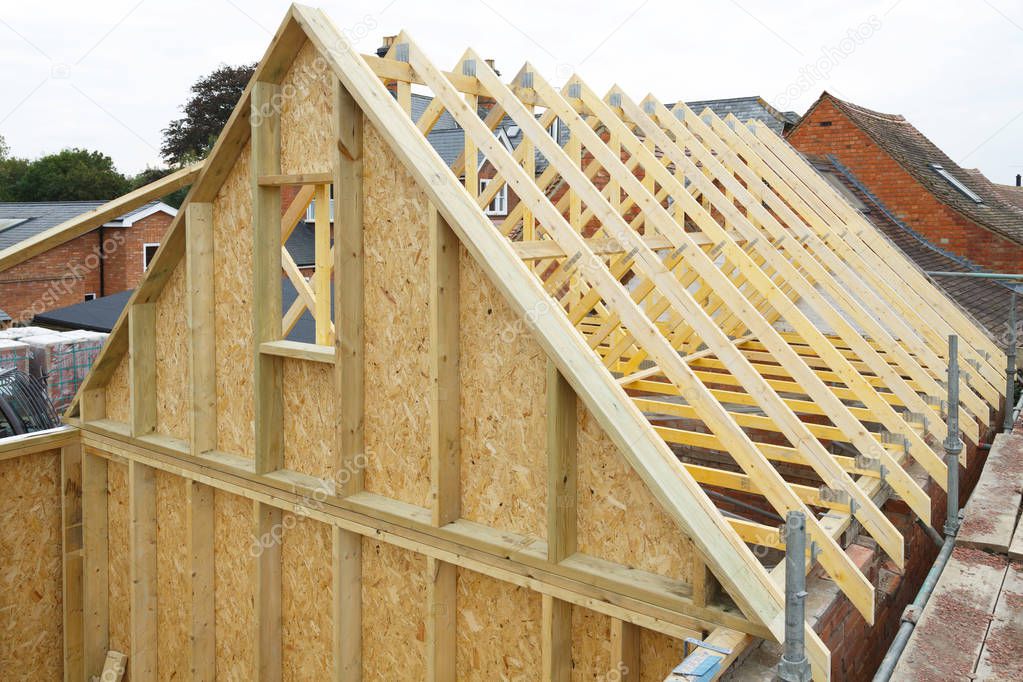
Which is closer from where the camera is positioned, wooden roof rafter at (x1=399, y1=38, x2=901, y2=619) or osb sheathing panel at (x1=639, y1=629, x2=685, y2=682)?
osb sheathing panel at (x1=639, y1=629, x2=685, y2=682)

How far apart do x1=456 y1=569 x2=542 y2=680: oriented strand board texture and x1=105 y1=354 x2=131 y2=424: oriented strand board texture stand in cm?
346

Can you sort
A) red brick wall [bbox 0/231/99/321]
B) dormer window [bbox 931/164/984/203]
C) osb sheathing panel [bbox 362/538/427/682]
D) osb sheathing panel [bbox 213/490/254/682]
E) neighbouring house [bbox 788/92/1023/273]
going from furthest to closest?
red brick wall [bbox 0/231/99/321], dormer window [bbox 931/164/984/203], neighbouring house [bbox 788/92/1023/273], osb sheathing panel [bbox 213/490/254/682], osb sheathing panel [bbox 362/538/427/682]

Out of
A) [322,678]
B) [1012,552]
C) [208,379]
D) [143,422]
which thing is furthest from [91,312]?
[1012,552]

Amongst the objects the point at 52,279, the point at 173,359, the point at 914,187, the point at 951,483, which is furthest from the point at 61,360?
the point at 52,279

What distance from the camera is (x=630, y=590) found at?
378 cm

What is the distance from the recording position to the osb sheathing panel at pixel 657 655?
3.84 metres

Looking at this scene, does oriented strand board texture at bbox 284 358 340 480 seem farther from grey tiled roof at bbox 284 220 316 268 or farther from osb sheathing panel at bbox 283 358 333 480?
grey tiled roof at bbox 284 220 316 268

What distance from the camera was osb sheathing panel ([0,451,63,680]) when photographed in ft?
21.8

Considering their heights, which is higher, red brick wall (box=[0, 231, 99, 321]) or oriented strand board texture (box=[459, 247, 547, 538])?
red brick wall (box=[0, 231, 99, 321])

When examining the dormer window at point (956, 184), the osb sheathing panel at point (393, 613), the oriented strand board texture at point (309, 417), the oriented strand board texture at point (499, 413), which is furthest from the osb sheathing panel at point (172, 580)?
the dormer window at point (956, 184)

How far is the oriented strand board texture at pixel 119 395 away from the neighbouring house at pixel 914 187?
14117 millimetres

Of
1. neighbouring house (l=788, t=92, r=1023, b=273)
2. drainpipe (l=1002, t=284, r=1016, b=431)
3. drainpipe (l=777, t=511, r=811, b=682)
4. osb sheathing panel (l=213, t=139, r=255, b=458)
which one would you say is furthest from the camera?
neighbouring house (l=788, t=92, r=1023, b=273)

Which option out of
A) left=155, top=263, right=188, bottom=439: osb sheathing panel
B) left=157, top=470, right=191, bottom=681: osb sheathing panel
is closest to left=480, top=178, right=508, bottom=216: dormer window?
left=155, top=263, right=188, bottom=439: osb sheathing panel

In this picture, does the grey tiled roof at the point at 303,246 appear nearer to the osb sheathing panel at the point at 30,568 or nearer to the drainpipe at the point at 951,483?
the osb sheathing panel at the point at 30,568
